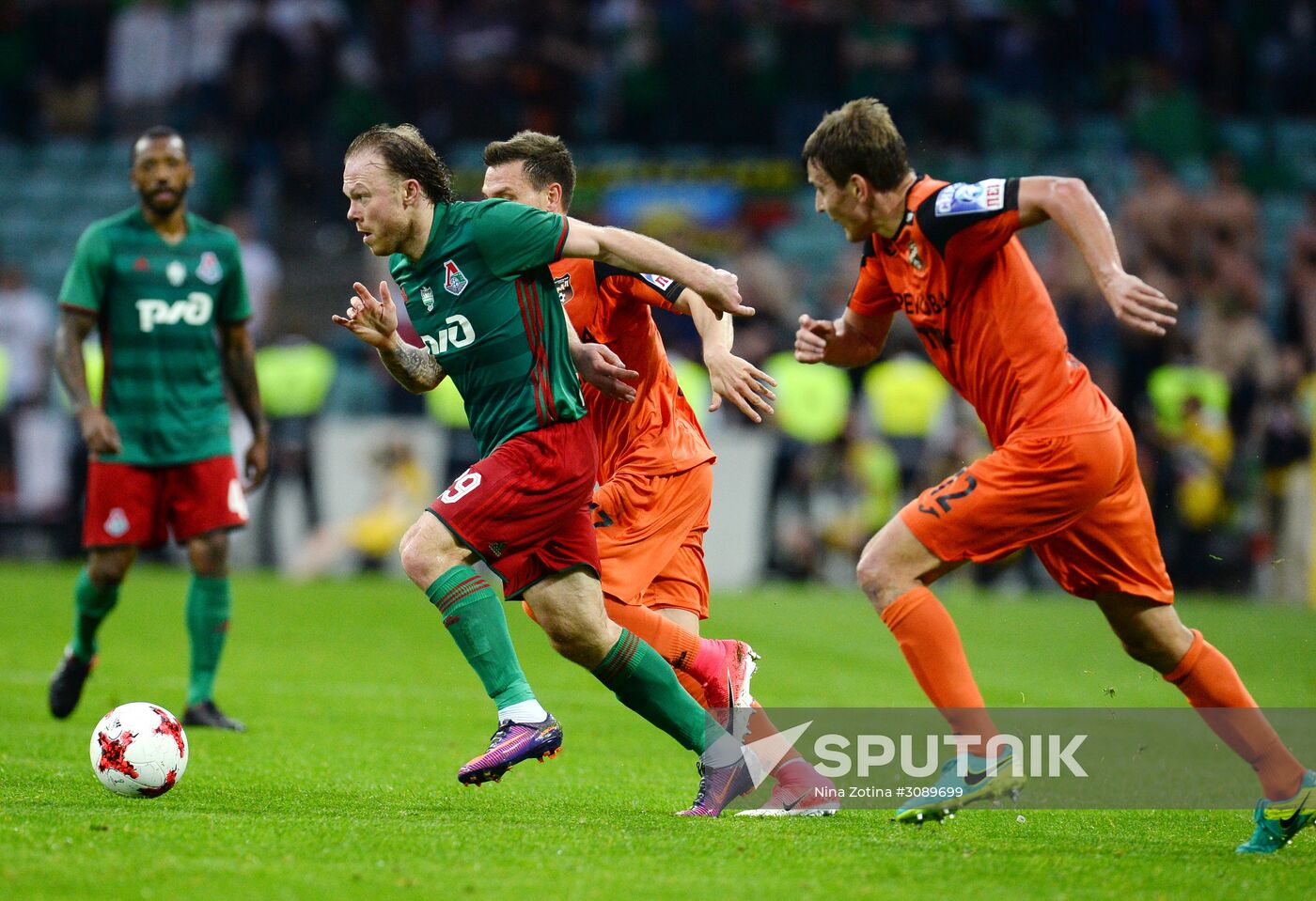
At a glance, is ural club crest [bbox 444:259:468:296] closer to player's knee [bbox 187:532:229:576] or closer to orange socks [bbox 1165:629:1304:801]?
orange socks [bbox 1165:629:1304:801]

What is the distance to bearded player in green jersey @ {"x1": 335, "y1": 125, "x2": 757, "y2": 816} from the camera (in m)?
5.50

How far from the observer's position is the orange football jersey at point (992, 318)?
18.0 ft

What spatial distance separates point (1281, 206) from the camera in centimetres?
1981

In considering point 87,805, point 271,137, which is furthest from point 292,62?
point 87,805

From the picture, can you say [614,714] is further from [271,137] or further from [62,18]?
[62,18]

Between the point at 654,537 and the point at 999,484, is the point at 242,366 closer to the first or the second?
the point at 654,537

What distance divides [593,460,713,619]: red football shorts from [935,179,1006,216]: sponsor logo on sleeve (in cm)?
148

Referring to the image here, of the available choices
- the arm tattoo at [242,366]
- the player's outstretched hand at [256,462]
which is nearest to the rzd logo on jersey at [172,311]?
the arm tattoo at [242,366]

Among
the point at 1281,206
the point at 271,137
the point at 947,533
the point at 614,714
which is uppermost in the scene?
the point at 271,137

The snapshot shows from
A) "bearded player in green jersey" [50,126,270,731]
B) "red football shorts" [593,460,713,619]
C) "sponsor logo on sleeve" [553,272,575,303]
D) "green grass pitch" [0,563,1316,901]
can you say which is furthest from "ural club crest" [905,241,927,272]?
"bearded player in green jersey" [50,126,270,731]

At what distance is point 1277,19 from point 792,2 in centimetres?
591

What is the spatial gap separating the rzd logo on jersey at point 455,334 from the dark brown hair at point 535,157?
0.97 metres

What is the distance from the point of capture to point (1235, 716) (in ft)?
18.3

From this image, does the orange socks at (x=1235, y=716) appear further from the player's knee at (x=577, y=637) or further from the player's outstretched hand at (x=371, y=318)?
the player's outstretched hand at (x=371, y=318)
